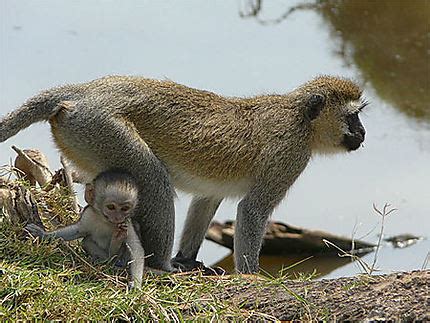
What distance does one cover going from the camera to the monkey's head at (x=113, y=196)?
7789mm

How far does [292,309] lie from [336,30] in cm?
1345

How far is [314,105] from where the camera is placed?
9.22 meters

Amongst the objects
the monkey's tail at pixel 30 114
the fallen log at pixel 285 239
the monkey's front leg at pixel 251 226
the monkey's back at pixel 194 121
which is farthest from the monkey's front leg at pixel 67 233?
the fallen log at pixel 285 239

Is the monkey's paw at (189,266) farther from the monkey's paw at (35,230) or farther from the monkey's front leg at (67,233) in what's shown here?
the monkey's paw at (35,230)

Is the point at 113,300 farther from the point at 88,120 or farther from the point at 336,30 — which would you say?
the point at 336,30

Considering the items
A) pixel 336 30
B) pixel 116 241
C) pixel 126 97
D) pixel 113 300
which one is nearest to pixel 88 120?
pixel 126 97

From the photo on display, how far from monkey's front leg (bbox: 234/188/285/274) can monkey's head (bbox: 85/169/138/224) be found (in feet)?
3.69

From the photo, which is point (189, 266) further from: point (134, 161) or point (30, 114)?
point (30, 114)

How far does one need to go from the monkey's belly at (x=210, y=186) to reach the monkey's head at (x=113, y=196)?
825 millimetres

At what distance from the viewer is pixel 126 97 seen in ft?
27.6

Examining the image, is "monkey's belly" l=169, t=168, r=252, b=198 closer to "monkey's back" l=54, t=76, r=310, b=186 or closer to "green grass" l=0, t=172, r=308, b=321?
"monkey's back" l=54, t=76, r=310, b=186

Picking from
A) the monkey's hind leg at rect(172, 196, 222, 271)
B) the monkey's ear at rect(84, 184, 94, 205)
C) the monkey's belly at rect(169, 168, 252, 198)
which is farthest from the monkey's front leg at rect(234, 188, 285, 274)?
the monkey's ear at rect(84, 184, 94, 205)

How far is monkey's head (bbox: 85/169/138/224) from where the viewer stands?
25.6 ft

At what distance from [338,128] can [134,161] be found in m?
2.08
